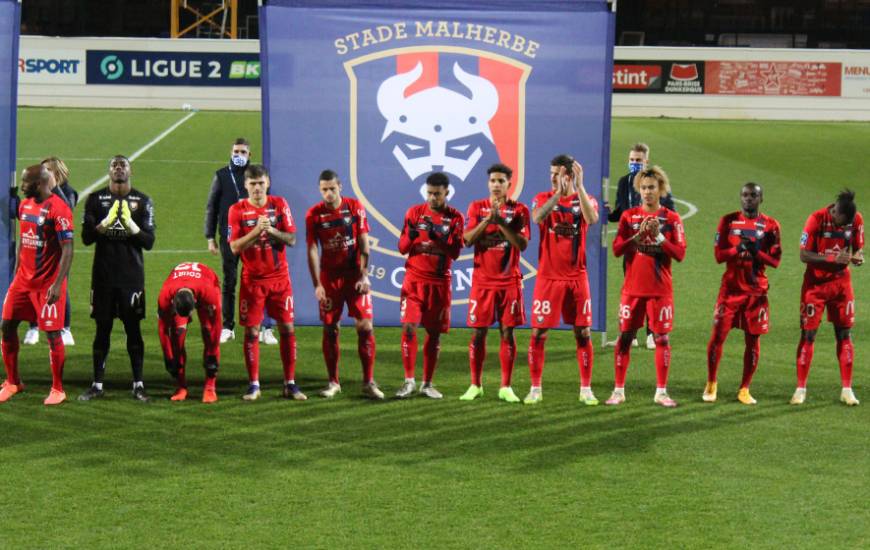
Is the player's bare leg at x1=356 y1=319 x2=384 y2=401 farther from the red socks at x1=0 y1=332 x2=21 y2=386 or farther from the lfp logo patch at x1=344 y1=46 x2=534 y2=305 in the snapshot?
the red socks at x1=0 y1=332 x2=21 y2=386

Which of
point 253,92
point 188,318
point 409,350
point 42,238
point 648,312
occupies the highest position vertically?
point 253,92

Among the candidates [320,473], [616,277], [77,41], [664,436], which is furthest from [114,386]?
[77,41]

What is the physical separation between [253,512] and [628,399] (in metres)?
4.03

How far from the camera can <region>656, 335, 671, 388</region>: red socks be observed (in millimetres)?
10477

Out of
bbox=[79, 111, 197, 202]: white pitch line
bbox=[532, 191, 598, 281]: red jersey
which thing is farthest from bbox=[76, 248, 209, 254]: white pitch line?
bbox=[532, 191, 598, 281]: red jersey

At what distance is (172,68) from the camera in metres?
38.6

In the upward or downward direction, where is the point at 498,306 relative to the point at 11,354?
upward

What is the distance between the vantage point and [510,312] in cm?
1064

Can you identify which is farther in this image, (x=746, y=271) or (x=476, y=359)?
(x=476, y=359)

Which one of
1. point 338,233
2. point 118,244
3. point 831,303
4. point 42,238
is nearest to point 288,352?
point 338,233

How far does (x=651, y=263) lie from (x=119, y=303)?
4.28 metres

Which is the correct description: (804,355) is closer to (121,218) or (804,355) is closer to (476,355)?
(476,355)

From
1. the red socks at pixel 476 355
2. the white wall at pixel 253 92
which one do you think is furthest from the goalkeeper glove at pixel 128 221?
the white wall at pixel 253 92

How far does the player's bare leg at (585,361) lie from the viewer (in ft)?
34.8
